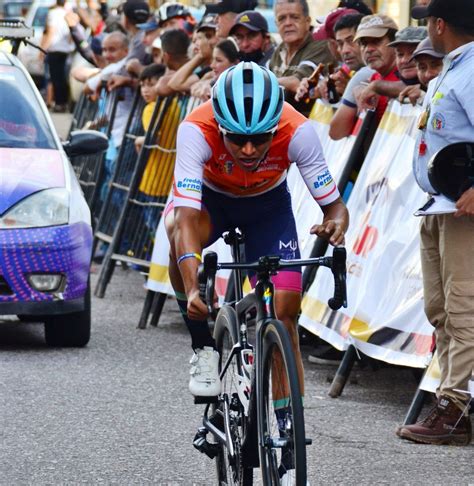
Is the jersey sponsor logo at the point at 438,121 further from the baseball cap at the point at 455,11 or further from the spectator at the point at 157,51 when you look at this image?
the spectator at the point at 157,51

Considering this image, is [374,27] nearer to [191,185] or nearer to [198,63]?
[198,63]

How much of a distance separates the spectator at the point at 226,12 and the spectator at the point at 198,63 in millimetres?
87

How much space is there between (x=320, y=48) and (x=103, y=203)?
4222 mm

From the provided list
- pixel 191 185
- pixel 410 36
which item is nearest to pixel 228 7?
pixel 410 36

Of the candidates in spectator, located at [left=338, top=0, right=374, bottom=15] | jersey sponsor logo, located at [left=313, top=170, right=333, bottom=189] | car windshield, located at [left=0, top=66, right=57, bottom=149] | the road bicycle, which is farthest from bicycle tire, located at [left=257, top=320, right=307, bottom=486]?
spectator, located at [left=338, top=0, right=374, bottom=15]

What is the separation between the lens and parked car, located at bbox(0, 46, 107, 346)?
9469 millimetres

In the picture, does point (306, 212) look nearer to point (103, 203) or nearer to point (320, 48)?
point (320, 48)

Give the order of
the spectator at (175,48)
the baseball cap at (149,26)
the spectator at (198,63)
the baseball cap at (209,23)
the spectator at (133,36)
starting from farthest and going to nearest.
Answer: the baseball cap at (149,26) → the spectator at (133,36) → the spectator at (175,48) → the baseball cap at (209,23) → the spectator at (198,63)

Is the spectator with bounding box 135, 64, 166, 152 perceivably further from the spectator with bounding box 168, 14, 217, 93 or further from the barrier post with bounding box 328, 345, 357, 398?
the barrier post with bounding box 328, 345, 357, 398

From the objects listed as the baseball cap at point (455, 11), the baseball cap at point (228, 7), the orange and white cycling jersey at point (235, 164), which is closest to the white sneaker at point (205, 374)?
the orange and white cycling jersey at point (235, 164)

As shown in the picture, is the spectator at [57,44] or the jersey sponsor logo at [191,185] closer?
the jersey sponsor logo at [191,185]

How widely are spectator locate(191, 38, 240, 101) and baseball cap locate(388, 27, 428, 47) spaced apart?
2387mm

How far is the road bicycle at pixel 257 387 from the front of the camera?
199 inches

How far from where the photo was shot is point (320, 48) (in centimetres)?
1087
